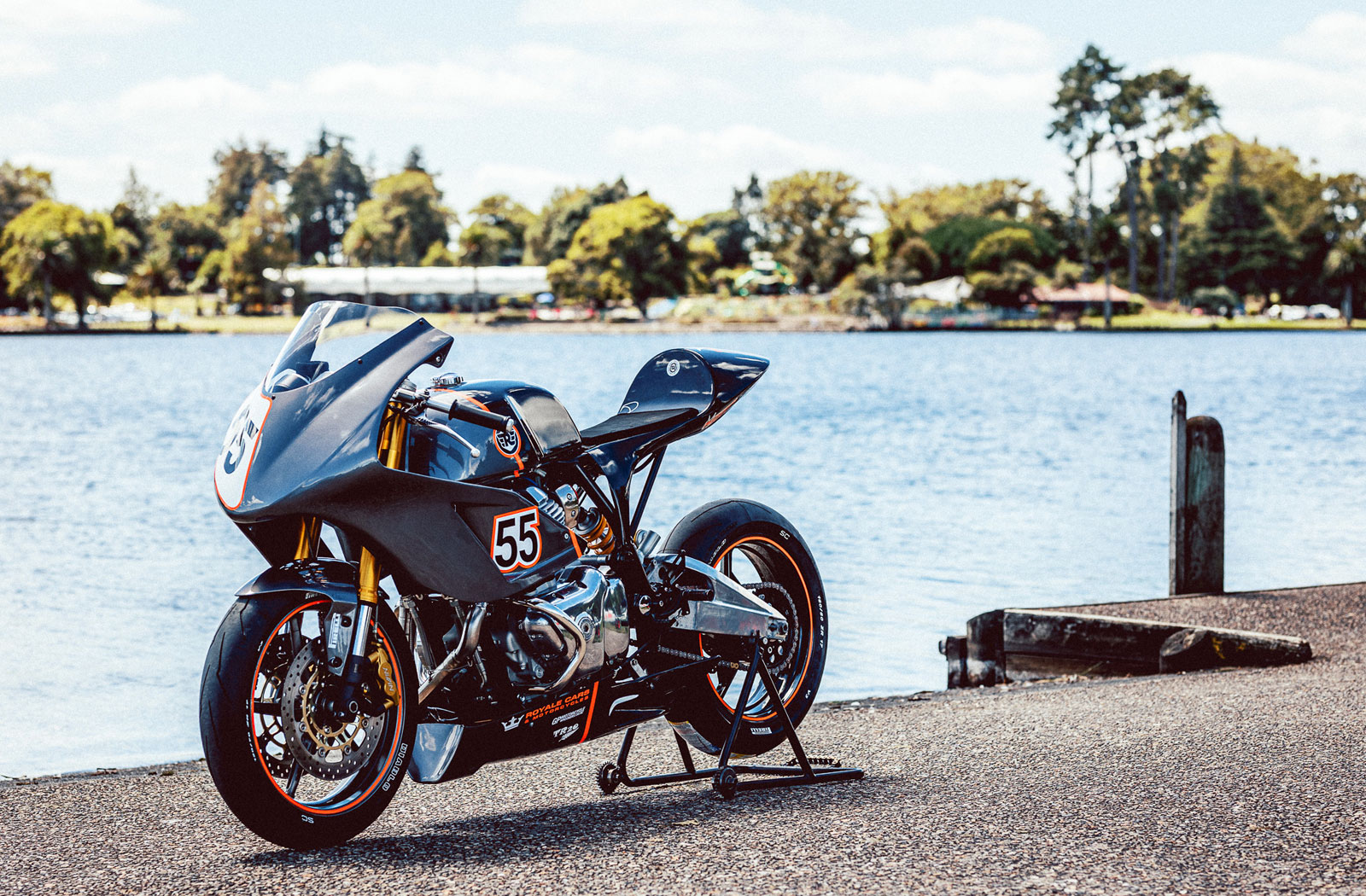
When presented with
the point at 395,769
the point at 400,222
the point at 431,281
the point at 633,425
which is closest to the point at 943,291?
the point at 431,281

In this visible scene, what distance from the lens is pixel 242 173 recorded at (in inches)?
7224

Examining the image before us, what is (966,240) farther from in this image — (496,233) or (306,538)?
(306,538)

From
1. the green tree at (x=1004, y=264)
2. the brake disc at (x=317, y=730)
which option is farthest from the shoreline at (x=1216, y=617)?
the green tree at (x=1004, y=264)

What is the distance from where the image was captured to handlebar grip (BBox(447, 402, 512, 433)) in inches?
157

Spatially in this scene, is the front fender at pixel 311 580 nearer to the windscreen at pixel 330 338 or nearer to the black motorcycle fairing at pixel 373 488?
the black motorcycle fairing at pixel 373 488

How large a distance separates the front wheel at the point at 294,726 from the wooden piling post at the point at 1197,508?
6168 millimetres

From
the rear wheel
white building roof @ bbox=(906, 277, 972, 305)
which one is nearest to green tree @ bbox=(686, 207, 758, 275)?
white building roof @ bbox=(906, 277, 972, 305)

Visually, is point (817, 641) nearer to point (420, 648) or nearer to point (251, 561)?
point (420, 648)

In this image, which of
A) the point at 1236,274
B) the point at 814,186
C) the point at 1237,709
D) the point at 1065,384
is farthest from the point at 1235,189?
the point at 1237,709

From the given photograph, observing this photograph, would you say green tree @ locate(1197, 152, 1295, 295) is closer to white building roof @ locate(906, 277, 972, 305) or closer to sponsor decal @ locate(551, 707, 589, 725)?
white building roof @ locate(906, 277, 972, 305)

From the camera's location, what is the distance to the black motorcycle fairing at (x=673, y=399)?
4664 millimetres

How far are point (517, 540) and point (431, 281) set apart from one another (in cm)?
13725

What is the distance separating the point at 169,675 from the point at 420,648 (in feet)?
24.5

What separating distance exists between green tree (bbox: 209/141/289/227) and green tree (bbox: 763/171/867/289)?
8224 centimetres
